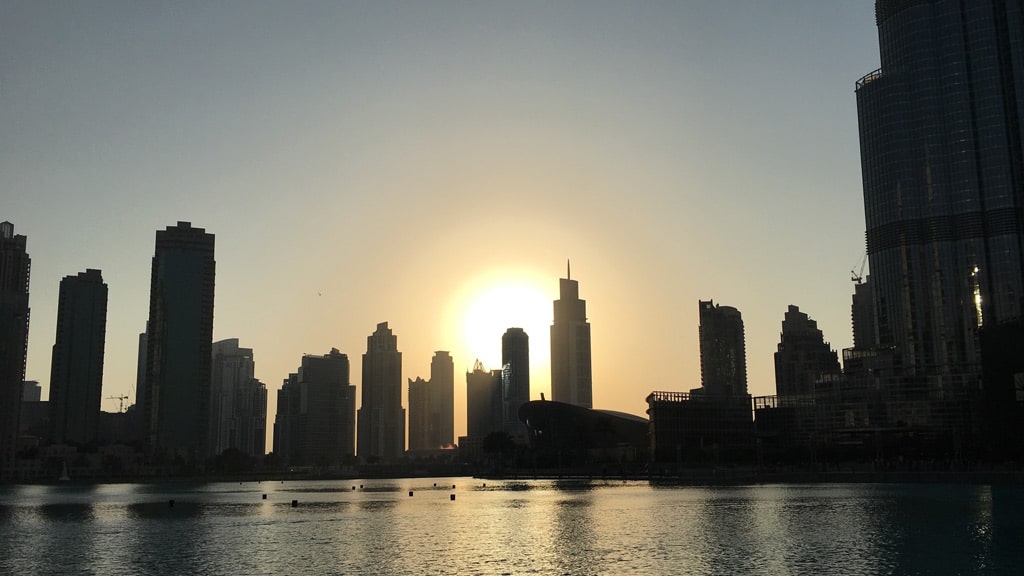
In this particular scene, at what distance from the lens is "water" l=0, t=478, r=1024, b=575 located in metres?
62.3

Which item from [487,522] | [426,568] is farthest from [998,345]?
[426,568]

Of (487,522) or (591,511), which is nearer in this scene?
(487,522)

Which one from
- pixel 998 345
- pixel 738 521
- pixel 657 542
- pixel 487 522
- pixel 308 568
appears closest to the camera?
pixel 308 568

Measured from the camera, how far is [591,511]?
371 feet

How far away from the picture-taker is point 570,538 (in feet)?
263

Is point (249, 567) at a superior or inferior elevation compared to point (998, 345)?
inferior

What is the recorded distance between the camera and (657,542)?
74688 mm

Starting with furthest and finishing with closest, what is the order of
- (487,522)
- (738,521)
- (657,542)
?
(487,522) → (738,521) → (657,542)

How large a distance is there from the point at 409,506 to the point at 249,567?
8208 cm

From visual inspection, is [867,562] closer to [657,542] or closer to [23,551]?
[657,542]

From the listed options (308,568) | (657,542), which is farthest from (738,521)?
(308,568)

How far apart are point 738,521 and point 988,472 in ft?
229

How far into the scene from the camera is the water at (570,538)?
6234 centimetres

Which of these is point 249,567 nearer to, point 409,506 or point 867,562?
point 867,562
